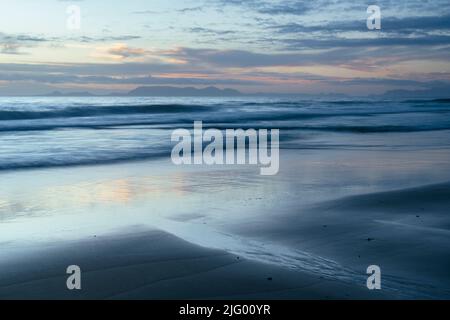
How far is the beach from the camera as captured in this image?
4.08 meters

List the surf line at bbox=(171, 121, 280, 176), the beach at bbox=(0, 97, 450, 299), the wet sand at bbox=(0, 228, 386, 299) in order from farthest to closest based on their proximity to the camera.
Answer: the surf line at bbox=(171, 121, 280, 176), the beach at bbox=(0, 97, 450, 299), the wet sand at bbox=(0, 228, 386, 299)

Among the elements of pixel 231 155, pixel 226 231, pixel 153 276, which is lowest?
pixel 153 276

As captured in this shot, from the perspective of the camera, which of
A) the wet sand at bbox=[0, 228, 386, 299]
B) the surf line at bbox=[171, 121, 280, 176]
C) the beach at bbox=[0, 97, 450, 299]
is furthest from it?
the surf line at bbox=[171, 121, 280, 176]

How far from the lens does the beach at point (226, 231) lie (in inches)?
161

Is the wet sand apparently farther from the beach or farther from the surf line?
the surf line

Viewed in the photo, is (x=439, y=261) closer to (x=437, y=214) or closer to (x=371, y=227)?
(x=371, y=227)

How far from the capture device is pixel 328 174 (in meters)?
9.49

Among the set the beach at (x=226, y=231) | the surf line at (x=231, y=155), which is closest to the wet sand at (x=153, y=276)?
the beach at (x=226, y=231)

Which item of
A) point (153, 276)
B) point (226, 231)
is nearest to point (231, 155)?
point (226, 231)

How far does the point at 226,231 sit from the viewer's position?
5641mm

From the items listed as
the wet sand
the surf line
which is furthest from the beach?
the surf line

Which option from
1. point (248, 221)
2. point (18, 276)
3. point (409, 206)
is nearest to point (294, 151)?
point (409, 206)

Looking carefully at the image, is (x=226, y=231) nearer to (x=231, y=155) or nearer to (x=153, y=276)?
(x=153, y=276)

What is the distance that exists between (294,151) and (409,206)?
274 inches
